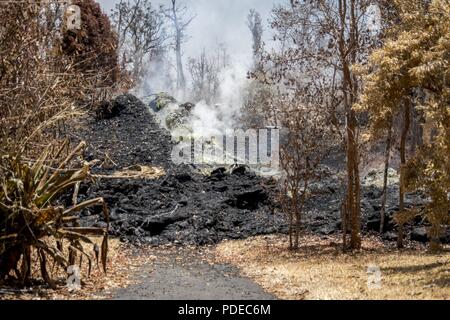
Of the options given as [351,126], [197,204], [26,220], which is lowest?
[197,204]

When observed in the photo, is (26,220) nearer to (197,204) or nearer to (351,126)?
(351,126)

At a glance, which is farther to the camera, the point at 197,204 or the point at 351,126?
the point at 197,204

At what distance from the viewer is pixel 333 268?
36.6 feet

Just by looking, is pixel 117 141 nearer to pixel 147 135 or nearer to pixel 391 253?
pixel 147 135

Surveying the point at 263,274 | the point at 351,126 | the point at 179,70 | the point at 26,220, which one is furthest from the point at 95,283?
the point at 179,70

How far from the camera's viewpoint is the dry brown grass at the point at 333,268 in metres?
8.34

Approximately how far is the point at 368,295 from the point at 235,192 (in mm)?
11290

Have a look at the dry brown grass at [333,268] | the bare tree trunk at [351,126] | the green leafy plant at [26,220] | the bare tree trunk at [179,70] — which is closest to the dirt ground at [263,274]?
the dry brown grass at [333,268]

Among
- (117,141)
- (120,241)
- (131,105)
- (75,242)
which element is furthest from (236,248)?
(131,105)

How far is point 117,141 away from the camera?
956 inches

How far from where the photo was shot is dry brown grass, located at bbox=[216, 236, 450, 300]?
8.34m

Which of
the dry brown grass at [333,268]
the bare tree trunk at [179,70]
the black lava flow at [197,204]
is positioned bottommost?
the dry brown grass at [333,268]

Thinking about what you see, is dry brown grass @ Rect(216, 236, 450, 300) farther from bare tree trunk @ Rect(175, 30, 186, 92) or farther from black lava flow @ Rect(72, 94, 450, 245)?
bare tree trunk @ Rect(175, 30, 186, 92)

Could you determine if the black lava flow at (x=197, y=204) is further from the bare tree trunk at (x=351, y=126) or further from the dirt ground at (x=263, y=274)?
the dirt ground at (x=263, y=274)
